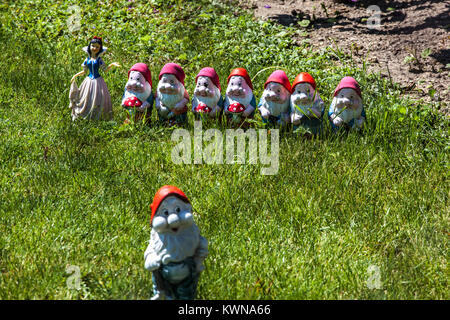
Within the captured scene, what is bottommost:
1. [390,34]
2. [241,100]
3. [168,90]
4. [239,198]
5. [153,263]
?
[153,263]

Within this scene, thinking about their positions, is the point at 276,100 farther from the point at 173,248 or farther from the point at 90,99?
the point at 173,248

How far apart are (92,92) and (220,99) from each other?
1.15 metres

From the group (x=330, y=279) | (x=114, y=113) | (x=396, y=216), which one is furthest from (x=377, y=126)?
(x=114, y=113)

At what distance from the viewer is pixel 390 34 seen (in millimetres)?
6902

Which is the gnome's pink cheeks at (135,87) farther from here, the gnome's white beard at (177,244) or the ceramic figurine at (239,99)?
the gnome's white beard at (177,244)

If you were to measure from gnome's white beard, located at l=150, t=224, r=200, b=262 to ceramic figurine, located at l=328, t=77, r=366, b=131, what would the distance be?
235 centimetres

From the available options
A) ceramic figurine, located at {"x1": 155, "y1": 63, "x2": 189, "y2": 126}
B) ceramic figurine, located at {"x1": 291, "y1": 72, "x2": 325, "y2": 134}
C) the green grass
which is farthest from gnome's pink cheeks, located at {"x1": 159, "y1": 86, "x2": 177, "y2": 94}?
ceramic figurine, located at {"x1": 291, "y1": 72, "x2": 325, "y2": 134}

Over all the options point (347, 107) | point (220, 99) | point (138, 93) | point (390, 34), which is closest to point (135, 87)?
point (138, 93)

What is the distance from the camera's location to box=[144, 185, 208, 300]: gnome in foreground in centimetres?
317

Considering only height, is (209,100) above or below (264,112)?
above

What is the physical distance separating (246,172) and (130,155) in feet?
3.23

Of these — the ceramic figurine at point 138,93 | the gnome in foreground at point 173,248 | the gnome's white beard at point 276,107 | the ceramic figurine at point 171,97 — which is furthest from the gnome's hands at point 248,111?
the gnome in foreground at point 173,248

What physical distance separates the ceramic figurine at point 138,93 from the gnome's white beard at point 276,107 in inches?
41.6

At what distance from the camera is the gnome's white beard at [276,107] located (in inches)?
208
